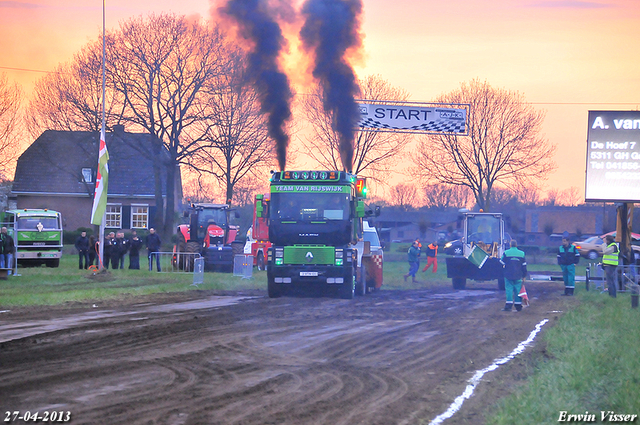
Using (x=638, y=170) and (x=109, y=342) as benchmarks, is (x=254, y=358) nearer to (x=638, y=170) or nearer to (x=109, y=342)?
(x=109, y=342)

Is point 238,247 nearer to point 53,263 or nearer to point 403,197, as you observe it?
point 53,263

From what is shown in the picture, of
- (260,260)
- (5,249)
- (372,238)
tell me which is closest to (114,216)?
(260,260)

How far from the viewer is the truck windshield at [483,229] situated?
25.6 meters

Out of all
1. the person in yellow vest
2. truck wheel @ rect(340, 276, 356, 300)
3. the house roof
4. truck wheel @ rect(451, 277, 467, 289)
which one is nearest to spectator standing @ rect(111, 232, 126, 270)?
truck wheel @ rect(340, 276, 356, 300)

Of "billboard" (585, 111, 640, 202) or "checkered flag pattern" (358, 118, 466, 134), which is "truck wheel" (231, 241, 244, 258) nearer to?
"checkered flag pattern" (358, 118, 466, 134)

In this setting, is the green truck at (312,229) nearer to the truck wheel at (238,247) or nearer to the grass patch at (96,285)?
the grass patch at (96,285)

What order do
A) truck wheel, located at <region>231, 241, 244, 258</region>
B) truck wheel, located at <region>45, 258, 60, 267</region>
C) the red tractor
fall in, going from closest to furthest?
1. the red tractor
2. truck wheel, located at <region>45, 258, 60, 267</region>
3. truck wheel, located at <region>231, 241, 244, 258</region>

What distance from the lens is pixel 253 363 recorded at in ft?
29.4

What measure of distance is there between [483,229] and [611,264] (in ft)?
18.9

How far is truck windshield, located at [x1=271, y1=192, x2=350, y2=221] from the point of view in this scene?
61.2ft

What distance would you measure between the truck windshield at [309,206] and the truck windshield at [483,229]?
877 centimetres

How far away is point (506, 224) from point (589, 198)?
20.2 feet

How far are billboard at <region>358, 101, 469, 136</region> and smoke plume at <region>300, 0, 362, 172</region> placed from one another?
19.3 inches

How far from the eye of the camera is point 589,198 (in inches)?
763
